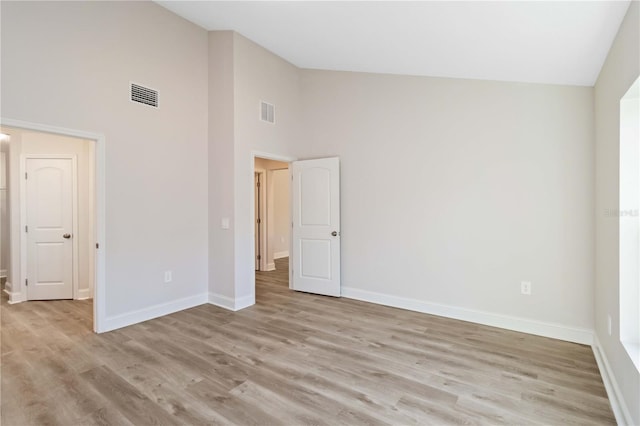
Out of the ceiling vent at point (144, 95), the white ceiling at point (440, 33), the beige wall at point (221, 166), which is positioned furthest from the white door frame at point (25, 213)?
the white ceiling at point (440, 33)

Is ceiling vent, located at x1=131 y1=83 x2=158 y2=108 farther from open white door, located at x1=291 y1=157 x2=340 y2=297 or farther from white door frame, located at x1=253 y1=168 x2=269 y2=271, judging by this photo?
white door frame, located at x1=253 y1=168 x2=269 y2=271

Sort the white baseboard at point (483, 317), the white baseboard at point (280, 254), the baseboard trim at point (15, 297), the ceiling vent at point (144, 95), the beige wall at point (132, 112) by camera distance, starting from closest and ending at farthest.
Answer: the beige wall at point (132, 112) < the white baseboard at point (483, 317) < the ceiling vent at point (144, 95) < the baseboard trim at point (15, 297) < the white baseboard at point (280, 254)

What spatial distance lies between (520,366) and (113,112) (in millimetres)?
4602

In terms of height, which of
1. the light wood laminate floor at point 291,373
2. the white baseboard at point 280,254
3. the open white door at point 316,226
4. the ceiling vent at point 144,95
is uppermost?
the ceiling vent at point 144,95

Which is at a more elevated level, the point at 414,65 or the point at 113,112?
the point at 414,65

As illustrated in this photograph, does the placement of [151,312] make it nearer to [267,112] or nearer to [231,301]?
[231,301]

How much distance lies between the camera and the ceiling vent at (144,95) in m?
3.52

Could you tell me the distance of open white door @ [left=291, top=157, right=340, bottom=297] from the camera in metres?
4.57

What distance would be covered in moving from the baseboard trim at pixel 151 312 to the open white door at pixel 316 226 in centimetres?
151

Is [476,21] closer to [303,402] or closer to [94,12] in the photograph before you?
[303,402]

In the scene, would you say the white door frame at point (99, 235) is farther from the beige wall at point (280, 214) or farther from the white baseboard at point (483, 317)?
the beige wall at point (280, 214)

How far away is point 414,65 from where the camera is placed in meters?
3.59

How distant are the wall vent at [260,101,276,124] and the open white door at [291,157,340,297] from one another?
2.48 ft

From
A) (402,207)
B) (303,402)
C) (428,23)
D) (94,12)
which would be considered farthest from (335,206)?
(94,12)
